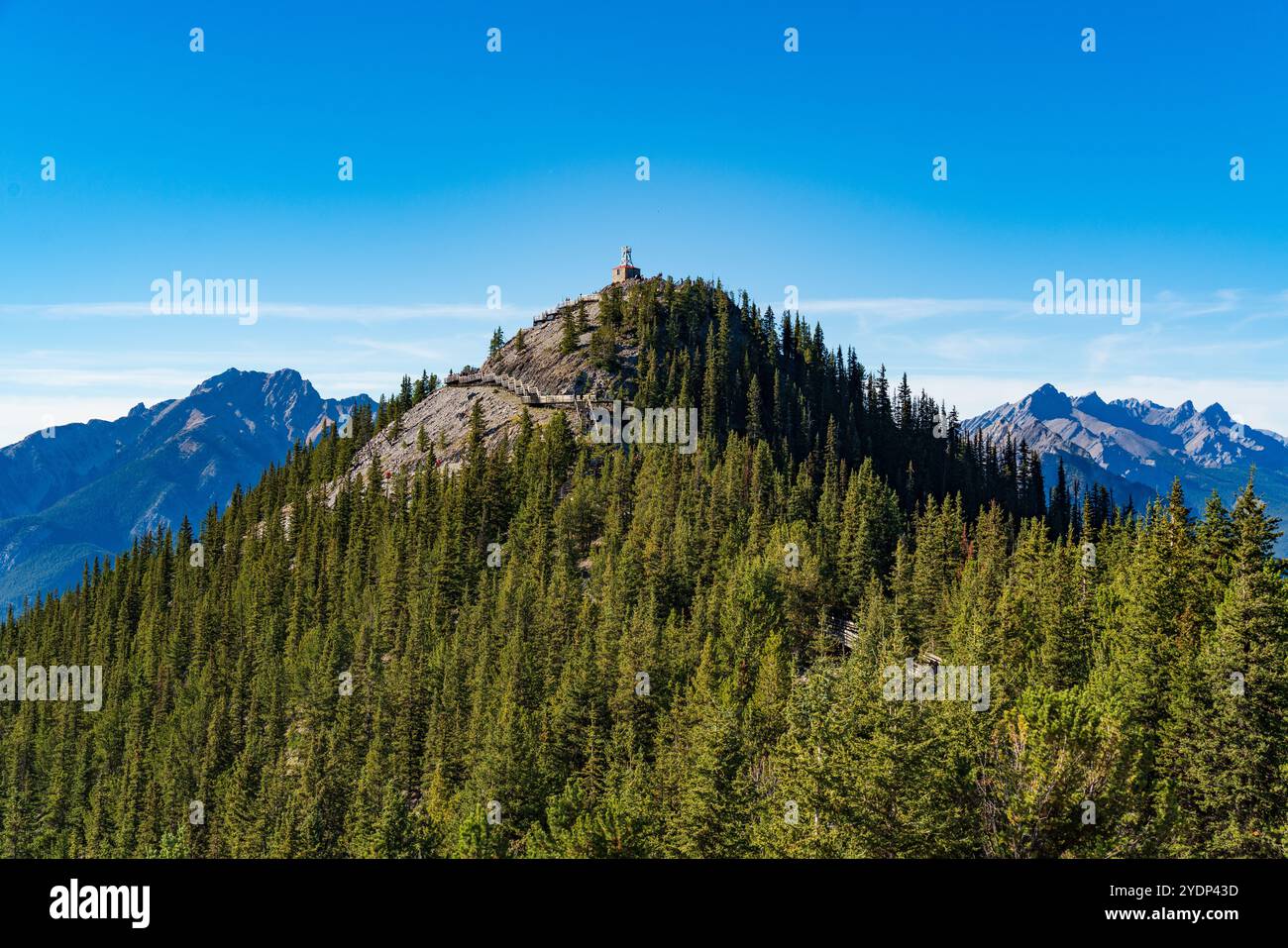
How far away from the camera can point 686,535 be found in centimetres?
10388

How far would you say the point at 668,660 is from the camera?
75625mm

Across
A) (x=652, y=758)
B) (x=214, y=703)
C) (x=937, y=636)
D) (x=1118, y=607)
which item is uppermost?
(x=1118, y=607)

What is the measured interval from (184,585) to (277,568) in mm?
30863

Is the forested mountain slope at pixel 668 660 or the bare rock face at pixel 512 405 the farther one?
the bare rock face at pixel 512 405

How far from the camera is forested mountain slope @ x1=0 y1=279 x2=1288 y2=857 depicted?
125 ft

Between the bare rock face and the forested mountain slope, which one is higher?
the bare rock face

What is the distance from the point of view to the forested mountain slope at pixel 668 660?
1500 inches

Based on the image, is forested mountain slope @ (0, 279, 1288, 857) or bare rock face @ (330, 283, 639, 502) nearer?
forested mountain slope @ (0, 279, 1288, 857)

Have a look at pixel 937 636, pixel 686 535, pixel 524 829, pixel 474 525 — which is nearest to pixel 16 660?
pixel 474 525

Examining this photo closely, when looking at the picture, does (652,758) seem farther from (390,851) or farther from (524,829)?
(390,851)

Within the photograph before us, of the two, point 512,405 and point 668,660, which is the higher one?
point 512,405

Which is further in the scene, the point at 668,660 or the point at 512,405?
the point at 512,405

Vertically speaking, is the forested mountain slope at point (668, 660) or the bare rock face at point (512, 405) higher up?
the bare rock face at point (512, 405)
